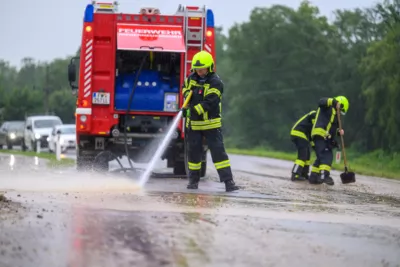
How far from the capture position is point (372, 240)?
7320 millimetres

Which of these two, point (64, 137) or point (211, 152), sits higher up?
point (211, 152)

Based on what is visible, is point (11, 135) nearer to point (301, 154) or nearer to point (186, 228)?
point (301, 154)

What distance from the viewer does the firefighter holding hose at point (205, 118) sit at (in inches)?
476

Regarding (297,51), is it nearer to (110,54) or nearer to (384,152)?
Result: (384,152)

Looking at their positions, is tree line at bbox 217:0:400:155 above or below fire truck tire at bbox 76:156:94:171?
above

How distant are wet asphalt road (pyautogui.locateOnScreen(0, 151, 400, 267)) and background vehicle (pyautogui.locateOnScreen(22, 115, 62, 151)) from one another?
1004 inches

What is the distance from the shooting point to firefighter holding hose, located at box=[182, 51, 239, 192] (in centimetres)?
1209

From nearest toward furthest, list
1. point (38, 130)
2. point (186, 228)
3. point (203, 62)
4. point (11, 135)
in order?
point (186, 228) → point (203, 62) → point (38, 130) → point (11, 135)

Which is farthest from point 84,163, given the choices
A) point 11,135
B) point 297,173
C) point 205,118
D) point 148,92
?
point 11,135

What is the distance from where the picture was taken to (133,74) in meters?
16.0

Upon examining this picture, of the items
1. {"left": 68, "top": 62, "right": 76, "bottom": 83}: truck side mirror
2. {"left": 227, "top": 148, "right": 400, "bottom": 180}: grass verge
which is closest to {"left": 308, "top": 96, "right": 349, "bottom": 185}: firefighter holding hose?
{"left": 68, "top": 62, "right": 76, "bottom": 83}: truck side mirror

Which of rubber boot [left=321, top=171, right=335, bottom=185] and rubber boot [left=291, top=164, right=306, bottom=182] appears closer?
rubber boot [left=321, top=171, right=335, bottom=185]

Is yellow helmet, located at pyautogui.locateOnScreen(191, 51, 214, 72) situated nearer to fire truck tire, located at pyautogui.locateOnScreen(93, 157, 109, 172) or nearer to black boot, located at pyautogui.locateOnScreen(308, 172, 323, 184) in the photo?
black boot, located at pyautogui.locateOnScreen(308, 172, 323, 184)

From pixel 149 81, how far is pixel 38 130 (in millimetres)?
21816
